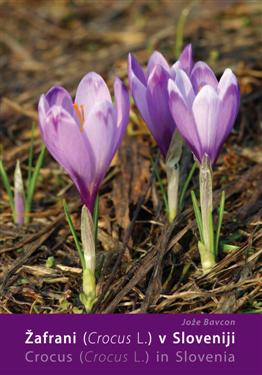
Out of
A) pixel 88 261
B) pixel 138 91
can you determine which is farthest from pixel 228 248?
pixel 138 91

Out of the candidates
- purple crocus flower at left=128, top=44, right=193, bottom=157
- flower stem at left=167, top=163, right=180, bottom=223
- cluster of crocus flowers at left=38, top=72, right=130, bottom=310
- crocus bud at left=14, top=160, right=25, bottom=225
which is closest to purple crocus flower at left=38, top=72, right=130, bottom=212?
cluster of crocus flowers at left=38, top=72, right=130, bottom=310

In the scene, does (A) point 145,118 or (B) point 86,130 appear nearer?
(B) point 86,130

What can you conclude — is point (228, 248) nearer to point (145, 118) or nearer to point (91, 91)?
point (145, 118)

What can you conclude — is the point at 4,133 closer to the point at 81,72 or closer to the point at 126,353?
the point at 81,72

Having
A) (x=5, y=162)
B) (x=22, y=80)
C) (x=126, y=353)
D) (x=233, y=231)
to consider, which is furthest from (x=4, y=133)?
(x=126, y=353)

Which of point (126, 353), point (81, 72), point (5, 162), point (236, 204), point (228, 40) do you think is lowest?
point (126, 353)

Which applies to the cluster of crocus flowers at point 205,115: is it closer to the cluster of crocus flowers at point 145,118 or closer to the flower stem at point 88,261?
the cluster of crocus flowers at point 145,118

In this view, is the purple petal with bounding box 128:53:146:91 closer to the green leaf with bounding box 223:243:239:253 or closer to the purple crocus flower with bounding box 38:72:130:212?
the purple crocus flower with bounding box 38:72:130:212
